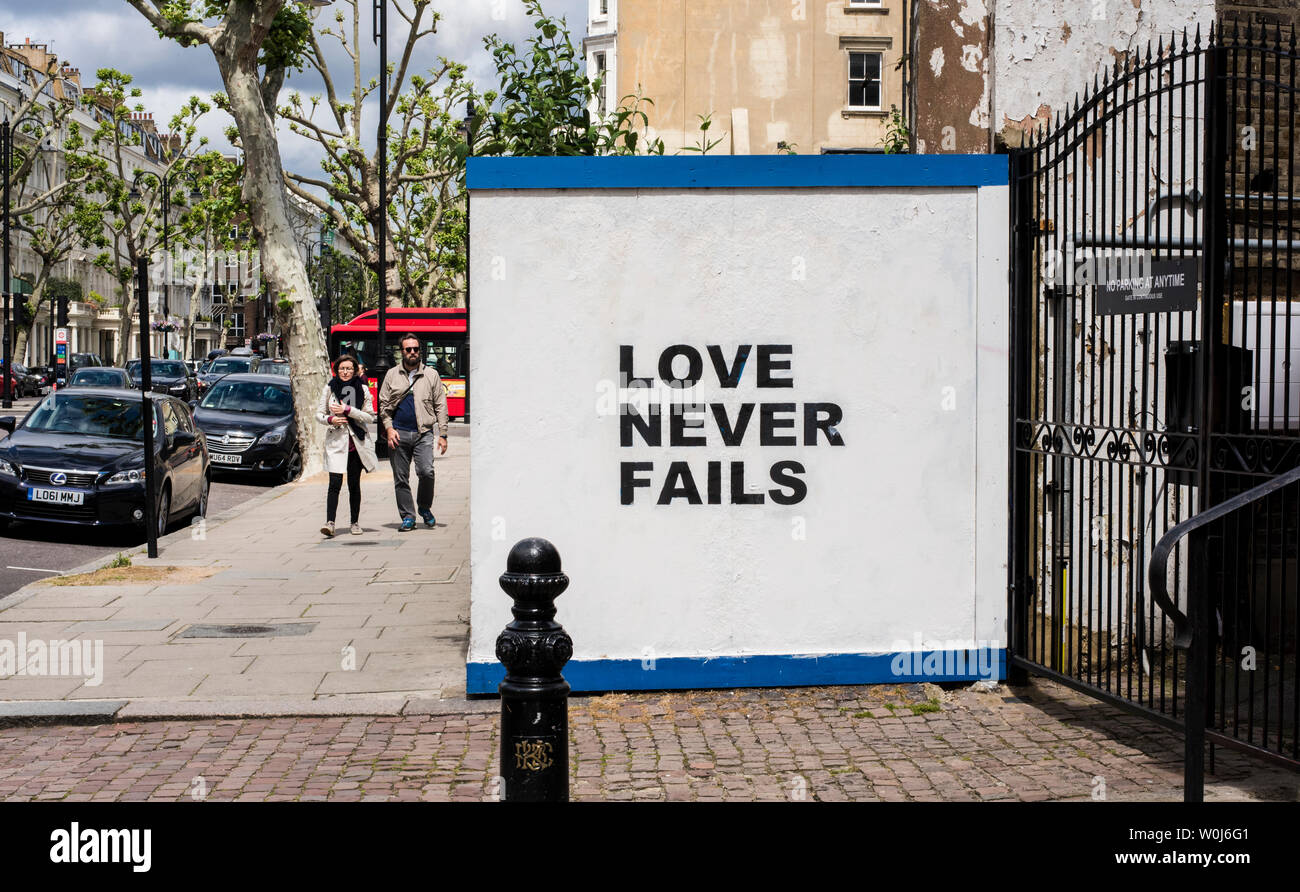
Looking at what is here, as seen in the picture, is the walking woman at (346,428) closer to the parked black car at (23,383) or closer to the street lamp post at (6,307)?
the street lamp post at (6,307)

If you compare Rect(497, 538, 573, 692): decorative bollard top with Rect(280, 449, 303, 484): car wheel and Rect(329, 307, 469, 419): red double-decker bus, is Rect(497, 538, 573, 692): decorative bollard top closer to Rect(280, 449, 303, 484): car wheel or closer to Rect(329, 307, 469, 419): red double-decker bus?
Rect(280, 449, 303, 484): car wheel

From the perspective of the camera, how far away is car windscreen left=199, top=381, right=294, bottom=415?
2392 cm

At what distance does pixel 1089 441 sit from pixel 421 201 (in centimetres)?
4808

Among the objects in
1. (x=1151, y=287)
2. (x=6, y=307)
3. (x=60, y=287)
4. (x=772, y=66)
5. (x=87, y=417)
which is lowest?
(x=87, y=417)

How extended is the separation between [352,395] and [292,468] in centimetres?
984

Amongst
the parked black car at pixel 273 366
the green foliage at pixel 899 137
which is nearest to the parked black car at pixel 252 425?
the green foliage at pixel 899 137

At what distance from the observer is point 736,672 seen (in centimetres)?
730

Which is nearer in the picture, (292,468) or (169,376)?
(292,468)

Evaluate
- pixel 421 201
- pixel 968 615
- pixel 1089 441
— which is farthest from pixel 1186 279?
pixel 421 201

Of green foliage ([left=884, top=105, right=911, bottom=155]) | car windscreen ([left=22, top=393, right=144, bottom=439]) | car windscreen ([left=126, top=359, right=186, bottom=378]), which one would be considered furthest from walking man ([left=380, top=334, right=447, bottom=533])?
car windscreen ([left=126, top=359, right=186, bottom=378])

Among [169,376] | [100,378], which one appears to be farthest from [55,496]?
[169,376]

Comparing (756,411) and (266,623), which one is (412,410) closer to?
(266,623)

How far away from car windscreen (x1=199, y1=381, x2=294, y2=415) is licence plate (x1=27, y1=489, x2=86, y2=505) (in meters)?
9.25
